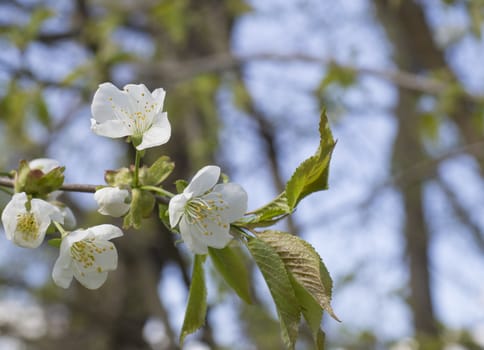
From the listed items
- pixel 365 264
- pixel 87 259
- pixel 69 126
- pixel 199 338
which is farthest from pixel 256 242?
pixel 69 126

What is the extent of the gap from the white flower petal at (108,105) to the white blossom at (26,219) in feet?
0.46

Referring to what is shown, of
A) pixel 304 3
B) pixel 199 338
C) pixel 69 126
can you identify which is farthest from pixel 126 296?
pixel 304 3

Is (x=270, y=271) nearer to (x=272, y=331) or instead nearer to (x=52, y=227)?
(x=52, y=227)

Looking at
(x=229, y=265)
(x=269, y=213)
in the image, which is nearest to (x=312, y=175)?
(x=269, y=213)

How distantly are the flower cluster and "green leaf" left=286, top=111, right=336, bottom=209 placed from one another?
6cm

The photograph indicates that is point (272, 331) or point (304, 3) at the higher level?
point (304, 3)

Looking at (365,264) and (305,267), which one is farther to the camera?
(365,264)

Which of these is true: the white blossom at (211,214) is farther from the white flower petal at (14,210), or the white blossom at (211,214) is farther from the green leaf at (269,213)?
the white flower petal at (14,210)

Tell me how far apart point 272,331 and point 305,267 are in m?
2.18

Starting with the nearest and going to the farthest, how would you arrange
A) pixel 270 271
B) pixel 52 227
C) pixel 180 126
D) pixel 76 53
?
pixel 270 271, pixel 52 227, pixel 76 53, pixel 180 126

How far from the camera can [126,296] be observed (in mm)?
3588

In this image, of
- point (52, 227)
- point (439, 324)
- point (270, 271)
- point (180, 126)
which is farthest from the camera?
point (180, 126)

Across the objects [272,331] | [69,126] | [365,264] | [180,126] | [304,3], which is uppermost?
[304,3]

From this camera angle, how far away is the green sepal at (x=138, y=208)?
30.9 inches
